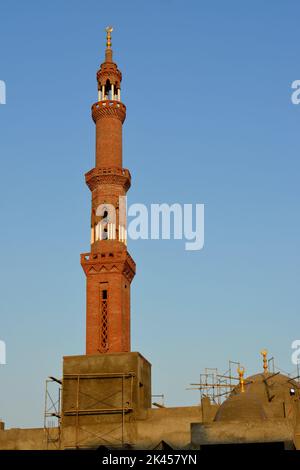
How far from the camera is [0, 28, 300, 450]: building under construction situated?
3838 cm

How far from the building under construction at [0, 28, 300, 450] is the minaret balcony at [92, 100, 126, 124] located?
0.07 m

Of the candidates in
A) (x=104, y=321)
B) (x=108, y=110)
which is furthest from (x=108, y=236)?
(x=108, y=110)

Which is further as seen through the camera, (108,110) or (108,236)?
(108,110)

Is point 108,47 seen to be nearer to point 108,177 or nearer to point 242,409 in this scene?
point 108,177

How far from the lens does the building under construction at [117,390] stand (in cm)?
3838

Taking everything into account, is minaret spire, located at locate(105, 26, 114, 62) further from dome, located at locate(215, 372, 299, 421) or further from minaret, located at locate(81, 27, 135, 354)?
dome, located at locate(215, 372, 299, 421)

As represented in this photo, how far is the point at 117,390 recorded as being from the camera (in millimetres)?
42750

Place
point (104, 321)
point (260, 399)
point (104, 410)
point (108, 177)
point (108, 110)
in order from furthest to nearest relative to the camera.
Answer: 1. point (108, 110)
2. point (108, 177)
3. point (104, 321)
4. point (104, 410)
5. point (260, 399)

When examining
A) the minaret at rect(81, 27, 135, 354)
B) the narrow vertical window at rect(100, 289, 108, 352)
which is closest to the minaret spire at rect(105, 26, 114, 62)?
the minaret at rect(81, 27, 135, 354)

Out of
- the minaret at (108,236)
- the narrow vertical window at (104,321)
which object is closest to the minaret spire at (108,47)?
the minaret at (108,236)

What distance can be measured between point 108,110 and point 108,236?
9.33 m

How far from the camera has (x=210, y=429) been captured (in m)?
37.3

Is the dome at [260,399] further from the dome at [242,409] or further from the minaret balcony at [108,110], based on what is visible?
the minaret balcony at [108,110]
